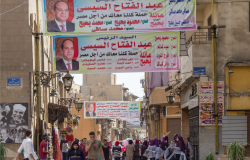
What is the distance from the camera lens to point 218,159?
43.3 ft

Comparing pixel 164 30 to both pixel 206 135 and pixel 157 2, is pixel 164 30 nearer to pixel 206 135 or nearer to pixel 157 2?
pixel 157 2

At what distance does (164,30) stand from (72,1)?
3596 millimetres

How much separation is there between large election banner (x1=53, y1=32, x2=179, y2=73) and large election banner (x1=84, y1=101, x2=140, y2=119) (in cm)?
2136

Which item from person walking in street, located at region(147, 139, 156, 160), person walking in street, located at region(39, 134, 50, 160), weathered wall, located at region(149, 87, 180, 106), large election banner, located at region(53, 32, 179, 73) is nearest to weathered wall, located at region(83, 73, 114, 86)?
weathered wall, located at region(149, 87, 180, 106)

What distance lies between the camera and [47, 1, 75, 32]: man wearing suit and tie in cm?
1393

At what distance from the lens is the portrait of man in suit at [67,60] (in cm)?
1424

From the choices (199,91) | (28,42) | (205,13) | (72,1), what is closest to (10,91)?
(28,42)

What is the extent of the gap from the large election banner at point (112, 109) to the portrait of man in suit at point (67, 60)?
69.8 ft

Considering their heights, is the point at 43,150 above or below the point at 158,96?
below

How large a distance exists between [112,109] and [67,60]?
21366 mm

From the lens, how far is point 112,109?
1393 inches

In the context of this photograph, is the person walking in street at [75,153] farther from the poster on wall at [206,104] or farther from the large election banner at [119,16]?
the poster on wall at [206,104]

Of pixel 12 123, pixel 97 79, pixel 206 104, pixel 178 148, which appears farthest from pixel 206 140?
pixel 97 79

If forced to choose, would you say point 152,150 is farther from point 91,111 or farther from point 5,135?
point 91,111
